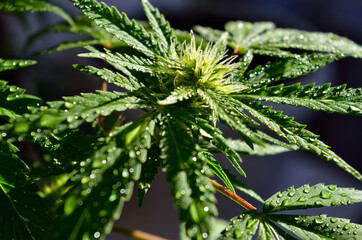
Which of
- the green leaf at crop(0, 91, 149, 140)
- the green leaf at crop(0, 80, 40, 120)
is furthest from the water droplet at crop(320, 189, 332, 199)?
the green leaf at crop(0, 80, 40, 120)

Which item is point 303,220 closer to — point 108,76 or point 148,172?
point 148,172

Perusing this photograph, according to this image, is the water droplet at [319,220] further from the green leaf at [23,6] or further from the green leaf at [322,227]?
the green leaf at [23,6]

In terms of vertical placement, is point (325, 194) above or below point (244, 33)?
below

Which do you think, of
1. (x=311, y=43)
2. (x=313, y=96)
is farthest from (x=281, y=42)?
(x=313, y=96)

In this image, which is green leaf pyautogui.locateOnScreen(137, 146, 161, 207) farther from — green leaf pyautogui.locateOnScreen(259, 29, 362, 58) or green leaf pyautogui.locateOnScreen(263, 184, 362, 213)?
green leaf pyautogui.locateOnScreen(259, 29, 362, 58)

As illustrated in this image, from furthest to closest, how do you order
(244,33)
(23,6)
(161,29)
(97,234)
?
(244,33), (23,6), (161,29), (97,234)
